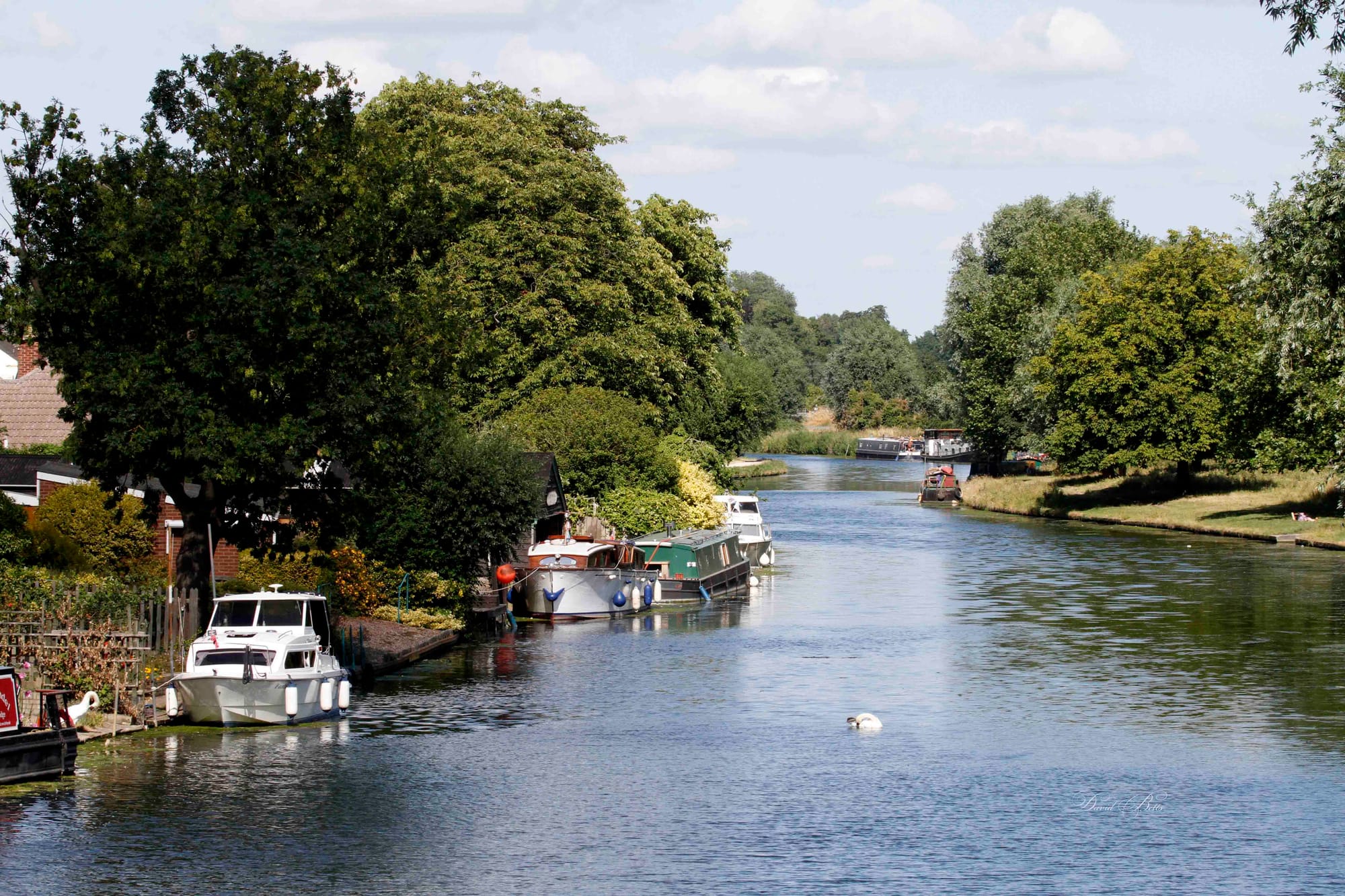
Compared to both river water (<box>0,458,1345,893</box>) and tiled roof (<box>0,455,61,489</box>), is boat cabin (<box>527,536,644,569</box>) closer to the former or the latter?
river water (<box>0,458,1345,893</box>)

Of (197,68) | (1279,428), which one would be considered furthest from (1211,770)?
(1279,428)

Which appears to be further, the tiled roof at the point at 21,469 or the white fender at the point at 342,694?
the tiled roof at the point at 21,469

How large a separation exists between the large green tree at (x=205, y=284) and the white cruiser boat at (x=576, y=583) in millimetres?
18652

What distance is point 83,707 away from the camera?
92.1ft

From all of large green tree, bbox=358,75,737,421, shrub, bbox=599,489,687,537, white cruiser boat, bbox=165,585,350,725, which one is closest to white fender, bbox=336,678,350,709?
white cruiser boat, bbox=165,585,350,725

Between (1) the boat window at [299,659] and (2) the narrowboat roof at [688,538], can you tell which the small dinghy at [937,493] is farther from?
(1) the boat window at [299,659]

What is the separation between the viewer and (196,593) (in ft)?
112

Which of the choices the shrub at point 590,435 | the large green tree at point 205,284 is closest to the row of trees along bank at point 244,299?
the large green tree at point 205,284

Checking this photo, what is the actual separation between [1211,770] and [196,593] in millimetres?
22046

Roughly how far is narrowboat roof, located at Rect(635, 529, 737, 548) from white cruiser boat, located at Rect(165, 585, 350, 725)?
2778cm

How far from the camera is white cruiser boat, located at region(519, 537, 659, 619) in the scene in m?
54.0

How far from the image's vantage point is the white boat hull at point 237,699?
31.7m

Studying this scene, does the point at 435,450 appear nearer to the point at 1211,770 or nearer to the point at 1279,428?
the point at 1211,770

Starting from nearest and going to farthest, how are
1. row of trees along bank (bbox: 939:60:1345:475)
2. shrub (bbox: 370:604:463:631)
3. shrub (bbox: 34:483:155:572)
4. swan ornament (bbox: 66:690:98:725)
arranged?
swan ornament (bbox: 66:690:98:725) < shrub (bbox: 34:483:155:572) < shrub (bbox: 370:604:463:631) < row of trees along bank (bbox: 939:60:1345:475)
